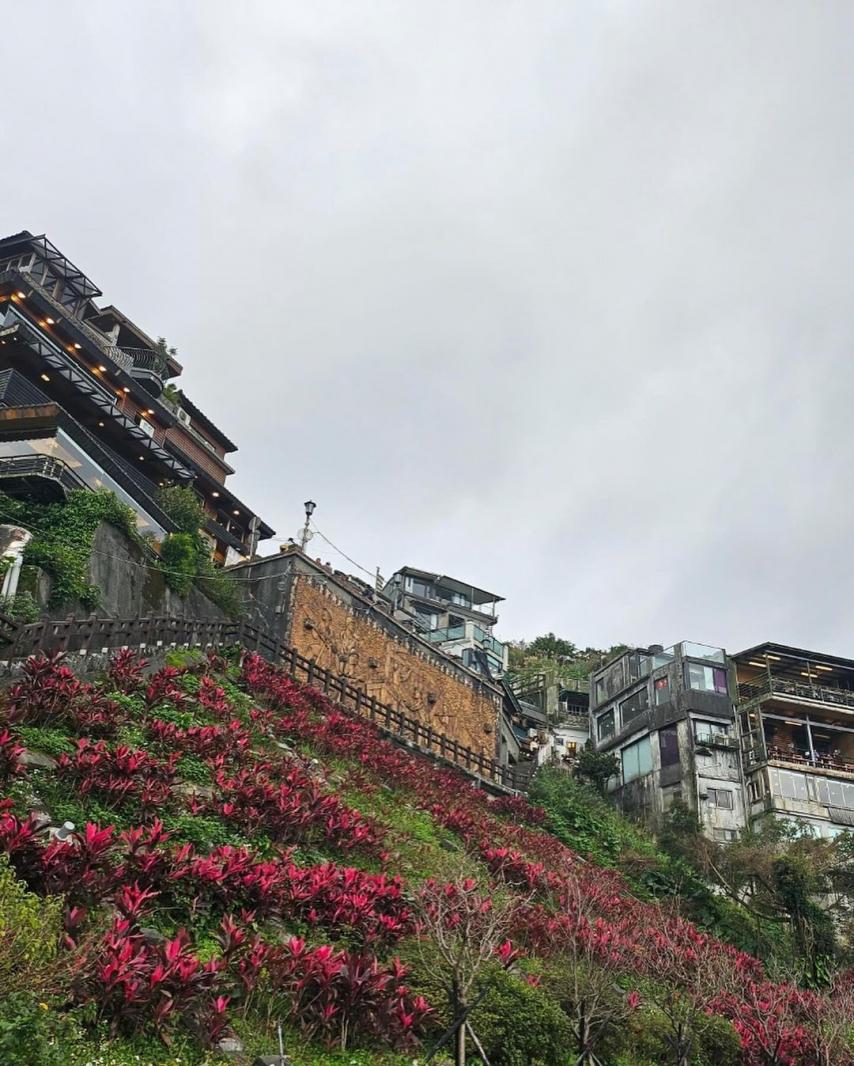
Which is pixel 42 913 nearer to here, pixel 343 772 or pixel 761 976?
pixel 343 772

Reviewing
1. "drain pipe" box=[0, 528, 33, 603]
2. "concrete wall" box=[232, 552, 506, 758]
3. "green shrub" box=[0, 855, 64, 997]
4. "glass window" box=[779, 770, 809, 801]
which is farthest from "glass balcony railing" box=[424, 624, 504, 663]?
"green shrub" box=[0, 855, 64, 997]

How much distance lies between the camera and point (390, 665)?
29172 mm

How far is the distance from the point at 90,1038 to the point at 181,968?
0.75 m

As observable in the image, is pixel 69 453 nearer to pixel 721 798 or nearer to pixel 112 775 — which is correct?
pixel 112 775

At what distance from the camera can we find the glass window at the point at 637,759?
133ft

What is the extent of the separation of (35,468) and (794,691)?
37226 mm

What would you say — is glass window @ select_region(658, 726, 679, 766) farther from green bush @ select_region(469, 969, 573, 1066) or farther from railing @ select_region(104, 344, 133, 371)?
railing @ select_region(104, 344, 133, 371)

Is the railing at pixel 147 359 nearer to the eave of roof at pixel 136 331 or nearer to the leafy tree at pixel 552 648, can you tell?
the eave of roof at pixel 136 331

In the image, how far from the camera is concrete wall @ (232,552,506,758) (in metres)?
26.8

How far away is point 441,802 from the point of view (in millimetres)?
18656

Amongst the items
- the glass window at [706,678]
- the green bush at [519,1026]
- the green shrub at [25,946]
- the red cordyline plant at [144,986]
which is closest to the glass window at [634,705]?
the glass window at [706,678]

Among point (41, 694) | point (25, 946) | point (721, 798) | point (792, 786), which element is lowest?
point (25, 946)

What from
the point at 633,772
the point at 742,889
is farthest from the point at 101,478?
the point at 633,772

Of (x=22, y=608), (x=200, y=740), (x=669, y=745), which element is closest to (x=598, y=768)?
(x=669, y=745)
